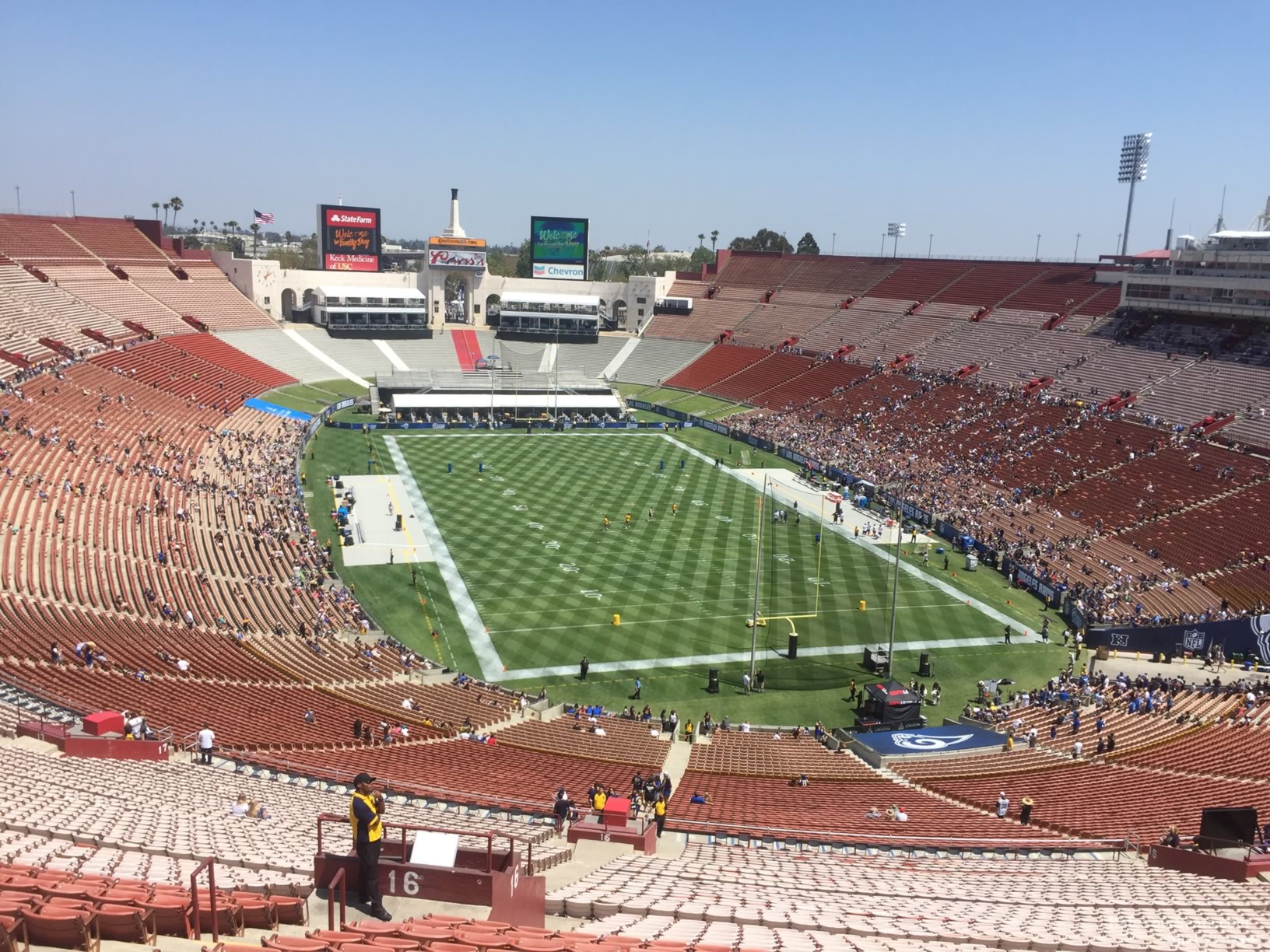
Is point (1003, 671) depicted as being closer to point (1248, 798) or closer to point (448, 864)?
point (1248, 798)

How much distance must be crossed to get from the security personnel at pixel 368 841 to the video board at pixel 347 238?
99.5 m

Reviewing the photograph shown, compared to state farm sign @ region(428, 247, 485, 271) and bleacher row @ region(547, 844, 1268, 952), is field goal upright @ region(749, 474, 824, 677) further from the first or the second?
state farm sign @ region(428, 247, 485, 271)

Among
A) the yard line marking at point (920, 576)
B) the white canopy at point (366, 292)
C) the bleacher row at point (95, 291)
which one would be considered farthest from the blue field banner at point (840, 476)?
the white canopy at point (366, 292)

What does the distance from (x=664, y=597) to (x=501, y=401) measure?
139 feet

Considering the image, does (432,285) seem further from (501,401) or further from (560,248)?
(501,401)

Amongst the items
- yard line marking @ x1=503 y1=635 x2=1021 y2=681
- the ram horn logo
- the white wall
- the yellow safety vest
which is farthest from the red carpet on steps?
the yellow safety vest

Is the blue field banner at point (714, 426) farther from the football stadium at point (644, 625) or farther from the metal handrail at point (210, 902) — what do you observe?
the metal handrail at point (210, 902)

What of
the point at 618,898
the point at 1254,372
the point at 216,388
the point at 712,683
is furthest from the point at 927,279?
the point at 618,898

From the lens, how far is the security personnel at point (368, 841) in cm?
1024

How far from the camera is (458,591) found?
1624 inches

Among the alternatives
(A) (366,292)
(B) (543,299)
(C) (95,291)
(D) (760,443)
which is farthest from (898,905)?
(B) (543,299)

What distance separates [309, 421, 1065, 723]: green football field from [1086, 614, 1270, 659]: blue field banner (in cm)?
305

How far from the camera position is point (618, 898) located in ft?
40.0

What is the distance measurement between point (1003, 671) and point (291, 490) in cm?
3594
